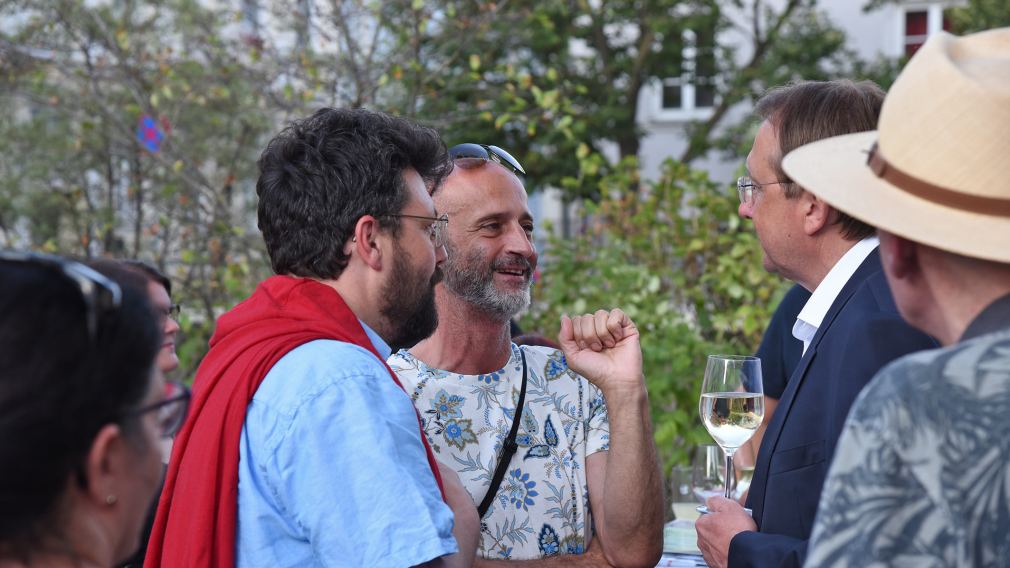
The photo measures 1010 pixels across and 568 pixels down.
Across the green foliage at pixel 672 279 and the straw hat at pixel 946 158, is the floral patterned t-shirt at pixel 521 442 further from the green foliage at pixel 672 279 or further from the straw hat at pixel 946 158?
the green foliage at pixel 672 279

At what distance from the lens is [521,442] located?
304cm

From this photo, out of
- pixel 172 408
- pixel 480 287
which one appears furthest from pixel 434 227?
pixel 172 408

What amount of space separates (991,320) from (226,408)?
139cm

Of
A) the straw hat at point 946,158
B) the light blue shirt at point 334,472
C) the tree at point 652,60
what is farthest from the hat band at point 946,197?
the tree at point 652,60

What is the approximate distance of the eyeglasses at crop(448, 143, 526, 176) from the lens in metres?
3.45

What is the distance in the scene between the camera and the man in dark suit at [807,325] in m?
2.31

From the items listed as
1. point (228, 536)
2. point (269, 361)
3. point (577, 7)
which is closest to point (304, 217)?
point (269, 361)

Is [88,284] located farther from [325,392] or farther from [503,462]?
[503,462]

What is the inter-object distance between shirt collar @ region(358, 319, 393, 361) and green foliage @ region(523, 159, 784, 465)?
3.17 metres

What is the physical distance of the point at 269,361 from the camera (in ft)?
6.87

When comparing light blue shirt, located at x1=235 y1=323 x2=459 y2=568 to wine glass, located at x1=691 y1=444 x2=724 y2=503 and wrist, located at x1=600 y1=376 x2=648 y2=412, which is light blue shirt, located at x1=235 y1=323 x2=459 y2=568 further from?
wine glass, located at x1=691 y1=444 x2=724 y2=503

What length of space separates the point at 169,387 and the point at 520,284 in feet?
6.28

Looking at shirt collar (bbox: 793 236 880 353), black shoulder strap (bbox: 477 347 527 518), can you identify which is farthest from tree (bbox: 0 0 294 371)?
shirt collar (bbox: 793 236 880 353)

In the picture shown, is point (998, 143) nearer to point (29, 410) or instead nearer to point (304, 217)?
point (29, 410)
